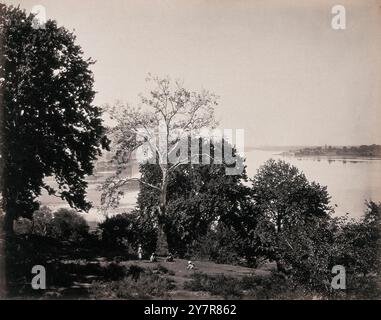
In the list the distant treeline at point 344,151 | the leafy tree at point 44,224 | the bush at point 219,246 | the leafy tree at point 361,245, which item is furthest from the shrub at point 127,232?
the leafy tree at point 361,245

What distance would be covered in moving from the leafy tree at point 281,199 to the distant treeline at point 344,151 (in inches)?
189

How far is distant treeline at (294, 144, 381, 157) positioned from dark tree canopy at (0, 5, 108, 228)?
1210cm

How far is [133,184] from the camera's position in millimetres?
26297

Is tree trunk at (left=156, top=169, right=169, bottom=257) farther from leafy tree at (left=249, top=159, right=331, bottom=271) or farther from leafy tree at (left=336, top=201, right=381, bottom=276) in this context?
leafy tree at (left=336, top=201, right=381, bottom=276)

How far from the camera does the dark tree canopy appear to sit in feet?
65.3

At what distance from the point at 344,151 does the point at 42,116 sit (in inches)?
652

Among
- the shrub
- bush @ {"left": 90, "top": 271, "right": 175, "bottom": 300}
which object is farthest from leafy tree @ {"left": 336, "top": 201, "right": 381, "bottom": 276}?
the shrub

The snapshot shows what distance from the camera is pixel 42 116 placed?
837 inches

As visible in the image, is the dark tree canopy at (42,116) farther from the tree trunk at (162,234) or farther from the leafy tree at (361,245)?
the leafy tree at (361,245)

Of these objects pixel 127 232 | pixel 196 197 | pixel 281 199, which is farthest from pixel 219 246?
pixel 127 232

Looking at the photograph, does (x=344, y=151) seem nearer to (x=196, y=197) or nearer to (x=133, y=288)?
(x=196, y=197)

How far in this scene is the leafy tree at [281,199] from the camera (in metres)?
27.0
